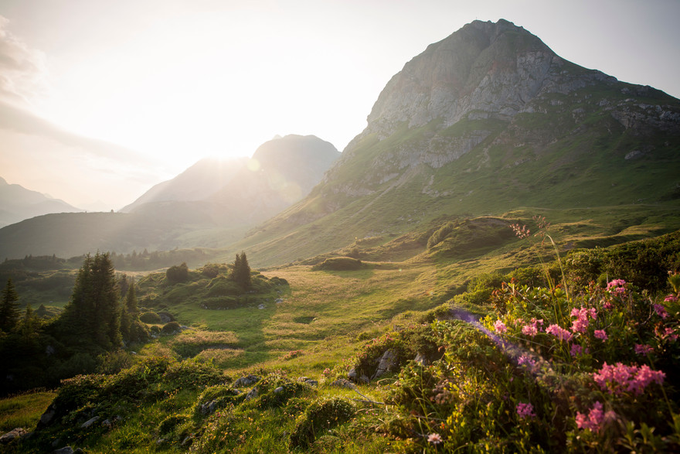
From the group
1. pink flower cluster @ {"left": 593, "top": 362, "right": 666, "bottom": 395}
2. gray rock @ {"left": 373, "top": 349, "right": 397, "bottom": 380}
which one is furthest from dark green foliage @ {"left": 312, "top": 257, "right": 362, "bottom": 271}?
pink flower cluster @ {"left": 593, "top": 362, "right": 666, "bottom": 395}

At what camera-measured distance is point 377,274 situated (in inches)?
1982

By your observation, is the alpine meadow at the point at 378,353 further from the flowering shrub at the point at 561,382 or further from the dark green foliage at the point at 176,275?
the dark green foliage at the point at 176,275

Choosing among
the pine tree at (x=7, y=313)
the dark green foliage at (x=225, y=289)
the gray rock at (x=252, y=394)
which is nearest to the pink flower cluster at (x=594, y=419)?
the gray rock at (x=252, y=394)

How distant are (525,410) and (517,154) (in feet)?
544

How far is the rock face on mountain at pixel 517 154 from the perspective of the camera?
94188 mm

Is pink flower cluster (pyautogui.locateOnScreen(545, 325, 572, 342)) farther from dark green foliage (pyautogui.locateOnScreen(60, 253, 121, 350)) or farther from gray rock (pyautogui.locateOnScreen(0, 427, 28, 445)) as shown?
dark green foliage (pyautogui.locateOnScreen(60, 253, 121, 350))

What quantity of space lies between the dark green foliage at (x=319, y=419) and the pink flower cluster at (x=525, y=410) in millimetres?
3843

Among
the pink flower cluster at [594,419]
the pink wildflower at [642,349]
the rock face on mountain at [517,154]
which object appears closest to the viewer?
the pink flower cluster at [594,419]

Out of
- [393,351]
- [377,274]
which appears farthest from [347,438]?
[377,274]

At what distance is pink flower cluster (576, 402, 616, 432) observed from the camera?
2.96 m

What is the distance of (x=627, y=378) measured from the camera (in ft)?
10.4

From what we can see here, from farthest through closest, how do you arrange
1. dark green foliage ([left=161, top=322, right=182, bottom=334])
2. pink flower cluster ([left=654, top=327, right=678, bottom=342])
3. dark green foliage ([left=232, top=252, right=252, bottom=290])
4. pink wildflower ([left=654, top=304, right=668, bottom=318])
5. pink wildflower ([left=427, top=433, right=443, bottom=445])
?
dark green foliage ([left=232, top=252, right=252, bottom=290]), dark green foliage ([left=161, top=322, right=182, bottom=334]), pink wildflower ([left=654, top=304, right=668, bottom=318]), pink wildflower ([left=427, top=433, right=443, bottom=445]), pink flower cluster ([left=654, top=327, right=678, bottom=342])

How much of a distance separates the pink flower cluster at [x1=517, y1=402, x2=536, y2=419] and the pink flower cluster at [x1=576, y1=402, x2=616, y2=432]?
2.01ft

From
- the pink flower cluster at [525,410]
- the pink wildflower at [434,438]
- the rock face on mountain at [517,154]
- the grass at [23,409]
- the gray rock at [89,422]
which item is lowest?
the grass at [23,409]
